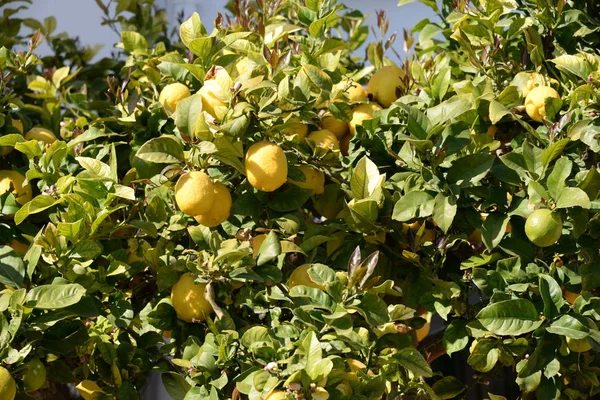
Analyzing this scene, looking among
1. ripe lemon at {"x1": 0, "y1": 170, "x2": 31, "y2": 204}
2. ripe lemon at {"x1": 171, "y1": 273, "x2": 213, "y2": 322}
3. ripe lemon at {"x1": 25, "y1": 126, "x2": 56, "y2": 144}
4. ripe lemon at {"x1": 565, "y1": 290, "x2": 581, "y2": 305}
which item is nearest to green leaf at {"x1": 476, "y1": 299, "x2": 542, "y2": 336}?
ripe lemon at {"x1": 565, "y1": 290, "x2": 581, "y2": 305}

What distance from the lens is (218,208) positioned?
138 cm

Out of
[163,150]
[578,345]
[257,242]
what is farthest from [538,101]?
[163,150]

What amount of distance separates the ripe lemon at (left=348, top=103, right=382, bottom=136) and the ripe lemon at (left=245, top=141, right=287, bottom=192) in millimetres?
321

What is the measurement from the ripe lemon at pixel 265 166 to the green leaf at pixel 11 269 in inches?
15.1

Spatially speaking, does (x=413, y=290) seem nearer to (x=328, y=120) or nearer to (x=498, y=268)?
(x=498, y=268)

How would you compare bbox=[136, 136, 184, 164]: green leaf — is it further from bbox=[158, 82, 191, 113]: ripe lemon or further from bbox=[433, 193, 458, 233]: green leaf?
bbox=[433, 193, 458, 233]: green leaf

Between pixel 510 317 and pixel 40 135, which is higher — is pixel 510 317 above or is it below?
below

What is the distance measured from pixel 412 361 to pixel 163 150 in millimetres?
516

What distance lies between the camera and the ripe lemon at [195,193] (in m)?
1.33

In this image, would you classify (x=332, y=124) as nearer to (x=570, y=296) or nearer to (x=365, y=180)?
(x=365, y=180)

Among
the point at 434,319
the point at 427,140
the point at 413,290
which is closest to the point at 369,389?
the point at 413,290

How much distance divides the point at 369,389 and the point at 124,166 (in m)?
0.73

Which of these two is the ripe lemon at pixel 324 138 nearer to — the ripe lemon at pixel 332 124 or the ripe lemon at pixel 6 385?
the ripe lemon at pixel 332 124

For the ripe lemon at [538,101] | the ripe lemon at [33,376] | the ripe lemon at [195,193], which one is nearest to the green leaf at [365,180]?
the ripe lemon at [195,193]
